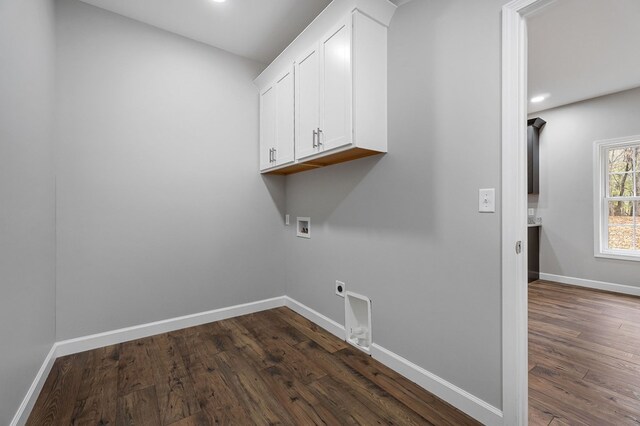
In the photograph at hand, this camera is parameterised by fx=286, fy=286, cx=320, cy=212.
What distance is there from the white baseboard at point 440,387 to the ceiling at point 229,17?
2.40 metres

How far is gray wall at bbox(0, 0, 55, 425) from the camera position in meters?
1.30

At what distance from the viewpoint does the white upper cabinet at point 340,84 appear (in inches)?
71.6

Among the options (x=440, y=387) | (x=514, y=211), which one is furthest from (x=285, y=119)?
(x=440, y=387)

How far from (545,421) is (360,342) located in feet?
3.81

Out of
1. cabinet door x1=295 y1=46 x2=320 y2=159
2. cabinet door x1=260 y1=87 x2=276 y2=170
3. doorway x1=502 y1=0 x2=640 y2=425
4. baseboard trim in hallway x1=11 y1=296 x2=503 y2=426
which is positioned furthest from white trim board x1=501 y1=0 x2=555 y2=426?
cabinet door x1=260 y1=87 x2=276 y2=170

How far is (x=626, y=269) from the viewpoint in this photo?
12.1 feet

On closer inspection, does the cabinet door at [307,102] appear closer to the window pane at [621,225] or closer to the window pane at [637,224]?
the window pane at [621,225]

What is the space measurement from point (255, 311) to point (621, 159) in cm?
512

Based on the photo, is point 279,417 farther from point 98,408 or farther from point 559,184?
point 559,184

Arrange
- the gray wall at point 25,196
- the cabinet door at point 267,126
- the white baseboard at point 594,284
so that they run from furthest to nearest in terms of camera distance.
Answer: the white baseboard at point 594,284 → the cabinet door at point 267,126 → the gray wall at point 25,196

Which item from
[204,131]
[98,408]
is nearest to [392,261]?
[98,408]

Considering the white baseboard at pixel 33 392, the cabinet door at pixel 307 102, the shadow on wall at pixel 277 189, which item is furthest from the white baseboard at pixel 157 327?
the cabinet door at pixel 307 102

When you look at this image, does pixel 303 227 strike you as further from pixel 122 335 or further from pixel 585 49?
pixel 585 49

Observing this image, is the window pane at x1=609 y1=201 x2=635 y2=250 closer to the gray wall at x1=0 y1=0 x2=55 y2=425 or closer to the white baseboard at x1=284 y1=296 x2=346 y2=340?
the white baseboard at x1=284 y1=296 x2=346 y2=340
